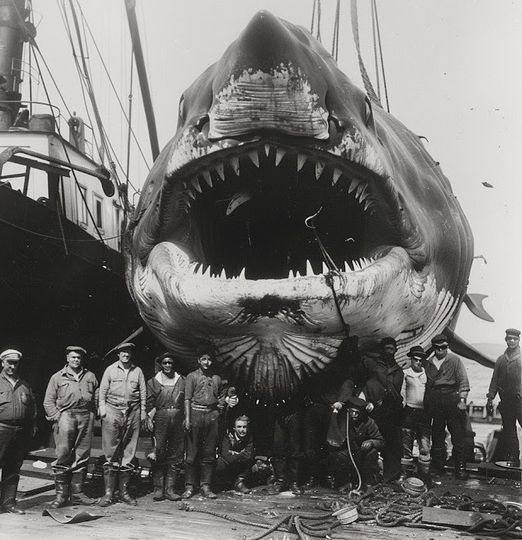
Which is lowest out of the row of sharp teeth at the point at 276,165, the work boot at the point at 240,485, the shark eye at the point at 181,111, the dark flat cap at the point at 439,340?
the work boot at the point at 240,485

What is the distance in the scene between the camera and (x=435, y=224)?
5648 mm

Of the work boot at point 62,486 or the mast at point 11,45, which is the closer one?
the work boot at point 62,486

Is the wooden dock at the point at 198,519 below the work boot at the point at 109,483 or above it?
below

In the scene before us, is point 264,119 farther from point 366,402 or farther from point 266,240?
point 366,402

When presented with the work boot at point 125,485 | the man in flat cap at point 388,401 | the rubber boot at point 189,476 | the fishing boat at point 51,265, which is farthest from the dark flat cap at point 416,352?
the fishing boat at point 51,265

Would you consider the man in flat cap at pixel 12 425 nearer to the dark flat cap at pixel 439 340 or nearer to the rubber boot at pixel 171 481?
the rubber boot at pixel 171 481

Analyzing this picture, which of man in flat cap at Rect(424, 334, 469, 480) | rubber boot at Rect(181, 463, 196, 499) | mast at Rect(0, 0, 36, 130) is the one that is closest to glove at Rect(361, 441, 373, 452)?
man in flat cap at Rect(424, 334, 469, 480)

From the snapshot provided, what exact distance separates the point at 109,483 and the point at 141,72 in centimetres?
742

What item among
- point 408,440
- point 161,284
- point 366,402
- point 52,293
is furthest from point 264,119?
point 52,293

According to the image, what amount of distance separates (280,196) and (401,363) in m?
2.22

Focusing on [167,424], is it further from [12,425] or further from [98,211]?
[98,211]

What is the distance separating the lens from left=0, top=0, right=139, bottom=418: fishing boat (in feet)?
30.1

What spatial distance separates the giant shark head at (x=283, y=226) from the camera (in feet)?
14.3

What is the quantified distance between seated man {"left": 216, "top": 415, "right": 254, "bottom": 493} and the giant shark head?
80 centimetres
